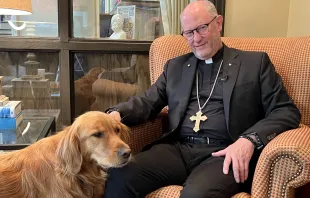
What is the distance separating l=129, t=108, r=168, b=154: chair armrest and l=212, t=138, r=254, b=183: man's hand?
0.54m

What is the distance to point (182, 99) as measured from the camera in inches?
75.4

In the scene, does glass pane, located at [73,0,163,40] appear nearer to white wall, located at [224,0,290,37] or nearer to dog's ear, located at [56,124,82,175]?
white wall, located at [224,0,290,37]

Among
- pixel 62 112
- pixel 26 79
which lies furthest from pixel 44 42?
pixel 62 112

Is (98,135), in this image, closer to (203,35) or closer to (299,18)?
(203,35)

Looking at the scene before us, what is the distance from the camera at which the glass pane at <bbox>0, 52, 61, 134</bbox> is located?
8.96 ft

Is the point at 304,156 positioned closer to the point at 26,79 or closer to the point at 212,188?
the point at 212,188

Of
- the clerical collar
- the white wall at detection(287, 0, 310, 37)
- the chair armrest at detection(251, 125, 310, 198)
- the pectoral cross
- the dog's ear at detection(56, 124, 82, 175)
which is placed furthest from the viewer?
the white wall at detection(287, 0, 310, 37)

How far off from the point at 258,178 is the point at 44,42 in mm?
1860

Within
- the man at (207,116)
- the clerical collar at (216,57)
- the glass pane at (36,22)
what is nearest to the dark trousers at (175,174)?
the man at (207,116)

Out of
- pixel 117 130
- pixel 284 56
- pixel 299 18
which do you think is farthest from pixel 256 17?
pixel 117 130

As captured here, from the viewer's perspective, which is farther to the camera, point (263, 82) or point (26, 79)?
point (26, 79)

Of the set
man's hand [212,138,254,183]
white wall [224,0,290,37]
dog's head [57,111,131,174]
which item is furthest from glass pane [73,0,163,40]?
man's hand [212,138,254,183]

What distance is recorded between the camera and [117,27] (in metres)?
2.78

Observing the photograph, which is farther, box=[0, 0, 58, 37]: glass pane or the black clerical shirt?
box=[0, 0, 58, 37]: glass pane
